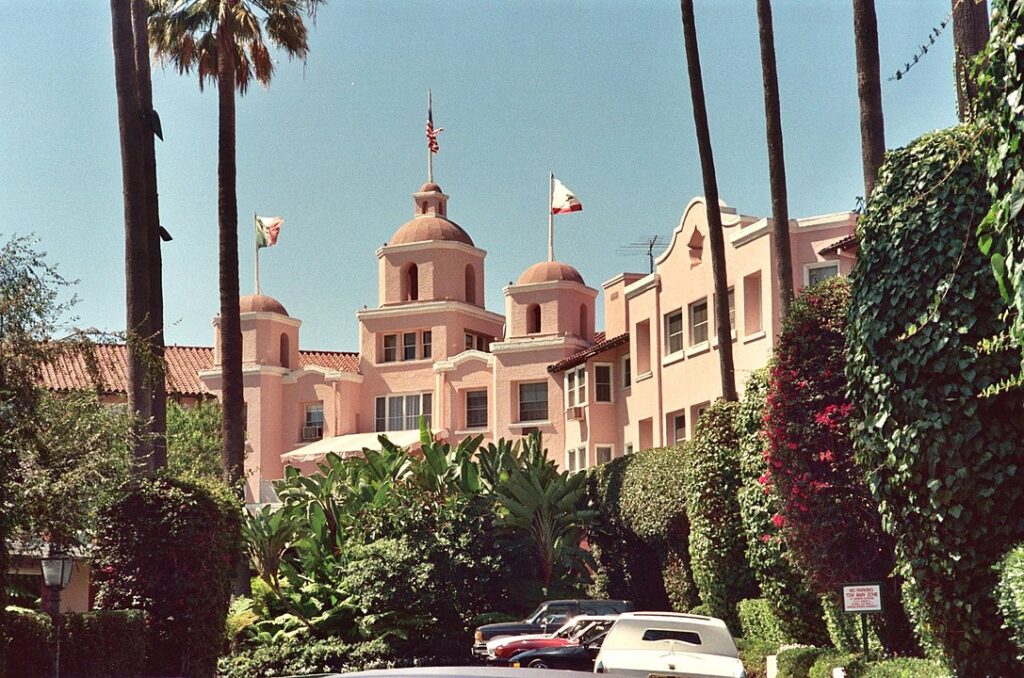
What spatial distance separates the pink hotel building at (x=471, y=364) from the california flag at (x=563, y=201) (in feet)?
9.92

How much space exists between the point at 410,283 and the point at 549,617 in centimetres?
3817

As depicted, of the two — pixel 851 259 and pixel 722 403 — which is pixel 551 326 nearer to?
pixel 851 259

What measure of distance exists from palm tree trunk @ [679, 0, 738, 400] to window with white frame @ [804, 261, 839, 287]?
4.40 meters

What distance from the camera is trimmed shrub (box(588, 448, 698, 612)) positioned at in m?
38.1

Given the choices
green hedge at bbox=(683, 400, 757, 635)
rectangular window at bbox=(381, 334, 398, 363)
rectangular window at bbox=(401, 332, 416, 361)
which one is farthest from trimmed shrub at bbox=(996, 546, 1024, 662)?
rectangular window at bbox=(381, 334, 398, 363)

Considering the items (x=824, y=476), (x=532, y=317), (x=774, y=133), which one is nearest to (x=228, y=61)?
(x=774, y=133)

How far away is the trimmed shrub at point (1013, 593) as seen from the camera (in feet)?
41.9

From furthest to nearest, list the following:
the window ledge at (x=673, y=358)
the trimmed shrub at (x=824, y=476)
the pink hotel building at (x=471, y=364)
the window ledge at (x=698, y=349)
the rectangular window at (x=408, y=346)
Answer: the rectangular window at (x=408, y=346) < the pink hotel building at (x=471, y=364) < the window ledge at (x=673, y=358) < the window ledge at (x=698, y=349) < the trimmed shrub at (x=824, y=476)

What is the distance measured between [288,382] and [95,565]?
46.6 metres

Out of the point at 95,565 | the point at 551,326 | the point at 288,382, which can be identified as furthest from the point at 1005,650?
the point at 288,382

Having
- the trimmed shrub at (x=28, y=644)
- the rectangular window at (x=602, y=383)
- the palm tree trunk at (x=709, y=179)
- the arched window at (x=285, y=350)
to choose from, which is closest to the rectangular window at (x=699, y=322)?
the palm tree trunk at (x=709, y=179)

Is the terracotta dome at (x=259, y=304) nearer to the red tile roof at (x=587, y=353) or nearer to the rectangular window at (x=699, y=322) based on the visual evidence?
the red tile roof at (x=587, y=353)

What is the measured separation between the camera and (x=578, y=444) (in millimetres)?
57281

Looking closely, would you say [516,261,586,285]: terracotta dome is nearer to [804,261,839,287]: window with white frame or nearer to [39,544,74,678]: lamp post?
[804,261,839,287]: window with white frame
